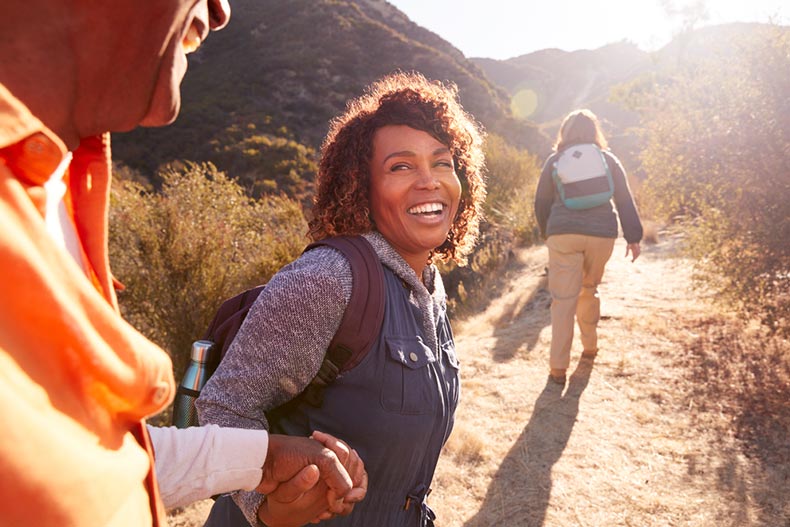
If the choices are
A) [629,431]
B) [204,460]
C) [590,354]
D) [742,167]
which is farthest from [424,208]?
[742,167]

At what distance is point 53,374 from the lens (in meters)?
0.52

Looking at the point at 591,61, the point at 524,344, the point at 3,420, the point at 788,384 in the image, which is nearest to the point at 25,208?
the point at 3,420

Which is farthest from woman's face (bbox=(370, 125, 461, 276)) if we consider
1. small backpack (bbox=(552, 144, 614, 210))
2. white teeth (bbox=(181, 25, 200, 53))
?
small backpack (bbox=(552, 144, 614, 210))

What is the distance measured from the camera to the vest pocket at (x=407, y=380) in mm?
1421

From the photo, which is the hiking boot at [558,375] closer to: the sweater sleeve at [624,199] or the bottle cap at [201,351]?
the sweater sleeve at [624,199]

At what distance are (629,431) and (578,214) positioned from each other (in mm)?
1796

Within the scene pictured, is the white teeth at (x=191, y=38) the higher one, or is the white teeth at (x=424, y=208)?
the white teeth at (x=191, y=38)

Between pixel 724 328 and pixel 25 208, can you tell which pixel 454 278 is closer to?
pixel 724 328

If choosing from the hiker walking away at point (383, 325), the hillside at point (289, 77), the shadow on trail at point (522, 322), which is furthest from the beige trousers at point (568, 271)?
the hillside at point (289, 77)

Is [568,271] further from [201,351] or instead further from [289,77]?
[289,77]

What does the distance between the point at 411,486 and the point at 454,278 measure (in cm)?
914

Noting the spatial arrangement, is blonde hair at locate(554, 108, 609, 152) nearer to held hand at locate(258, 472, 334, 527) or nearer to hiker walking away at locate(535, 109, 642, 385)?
hiker walking away at locate(535, 109, 642, 385)

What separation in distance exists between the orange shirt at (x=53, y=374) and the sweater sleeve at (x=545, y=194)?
4.39 metres

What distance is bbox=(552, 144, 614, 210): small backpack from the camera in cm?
436
